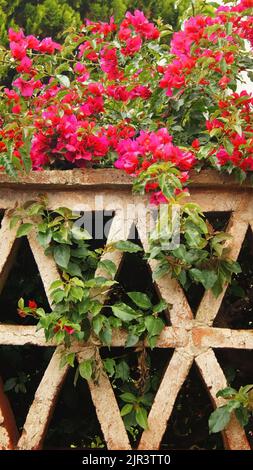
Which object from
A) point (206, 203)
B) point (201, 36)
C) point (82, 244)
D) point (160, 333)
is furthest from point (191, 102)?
point (160, 333)

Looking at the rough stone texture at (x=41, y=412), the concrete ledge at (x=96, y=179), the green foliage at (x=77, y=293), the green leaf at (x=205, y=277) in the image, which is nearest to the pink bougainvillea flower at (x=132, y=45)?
the concrete ledge at (x=96, y=179)

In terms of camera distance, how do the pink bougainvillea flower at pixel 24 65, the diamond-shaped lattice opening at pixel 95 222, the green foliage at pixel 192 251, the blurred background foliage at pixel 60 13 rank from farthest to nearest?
the blurred background foliage at pixel 60 13, the pink bougainvillea flower at pixel 24 65, the diamond-shaped lattice opening at pixel 95 222, the green foliage at pixel 192 251

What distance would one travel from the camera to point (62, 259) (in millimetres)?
2281

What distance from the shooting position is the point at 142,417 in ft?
7.38

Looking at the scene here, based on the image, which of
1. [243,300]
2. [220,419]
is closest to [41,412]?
[220,419]

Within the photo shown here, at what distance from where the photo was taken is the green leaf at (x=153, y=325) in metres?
2.23

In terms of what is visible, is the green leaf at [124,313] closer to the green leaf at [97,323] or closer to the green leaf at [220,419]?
the green leaf at [97,323]

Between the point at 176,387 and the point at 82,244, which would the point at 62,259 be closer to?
the point at 82,244

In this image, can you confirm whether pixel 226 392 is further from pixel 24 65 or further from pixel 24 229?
pixel 24 65

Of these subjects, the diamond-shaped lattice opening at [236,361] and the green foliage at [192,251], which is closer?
the green foliage at [192,251]

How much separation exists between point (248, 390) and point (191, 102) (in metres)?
1.06

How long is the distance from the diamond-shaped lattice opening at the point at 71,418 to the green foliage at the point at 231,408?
71 centimetres

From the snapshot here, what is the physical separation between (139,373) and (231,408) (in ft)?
1.52

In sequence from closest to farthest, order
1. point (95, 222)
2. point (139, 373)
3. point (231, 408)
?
point (231, 408)
point (95, 222)
point (139, 373)
